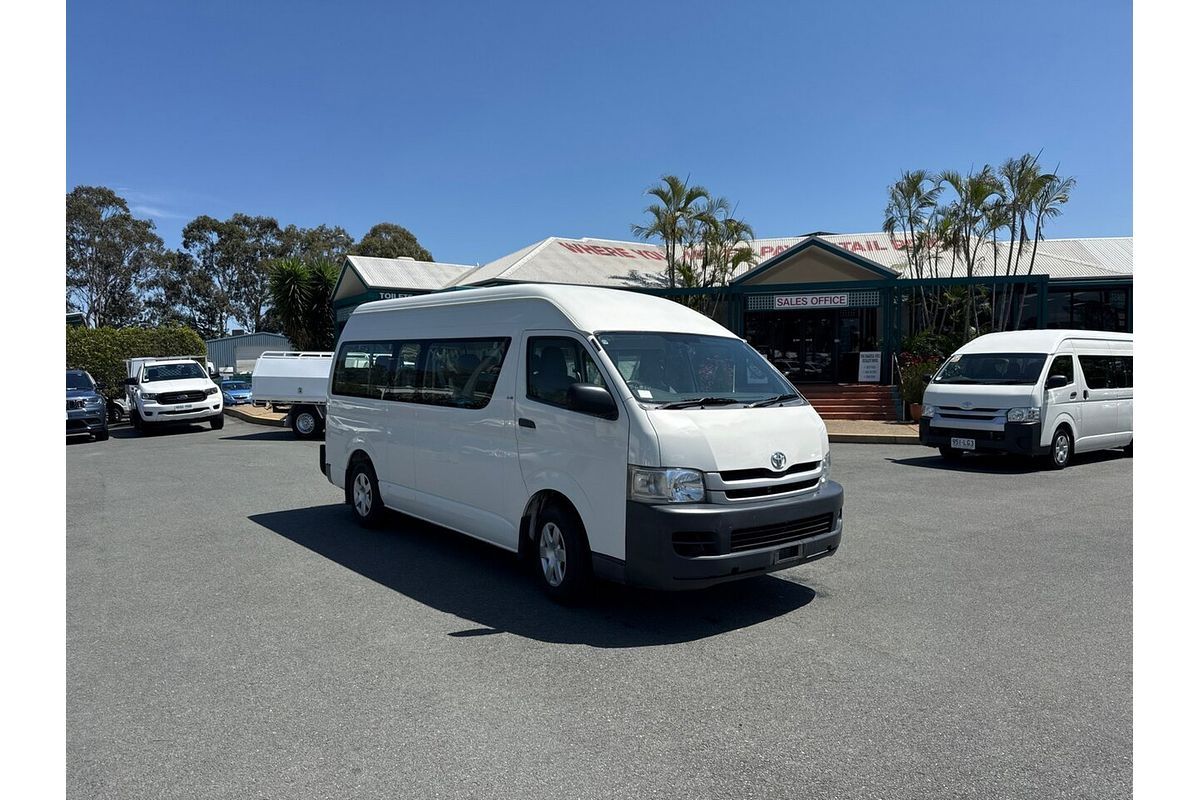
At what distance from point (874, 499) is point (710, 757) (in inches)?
273

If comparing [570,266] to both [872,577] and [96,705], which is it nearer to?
[872,577]

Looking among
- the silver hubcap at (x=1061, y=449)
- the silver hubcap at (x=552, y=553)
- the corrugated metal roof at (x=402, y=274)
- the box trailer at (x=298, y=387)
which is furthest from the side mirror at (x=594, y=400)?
the corrugated metal roof at (x=402, y=274)

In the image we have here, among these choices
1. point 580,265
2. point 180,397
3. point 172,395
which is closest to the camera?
point 172,395

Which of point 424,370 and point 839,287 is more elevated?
point 839,287

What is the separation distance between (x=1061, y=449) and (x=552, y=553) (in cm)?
994

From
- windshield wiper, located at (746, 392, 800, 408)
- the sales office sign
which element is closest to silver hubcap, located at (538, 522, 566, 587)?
windshield wiper, located at (746, 392, 800, 408)

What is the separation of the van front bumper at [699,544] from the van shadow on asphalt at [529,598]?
35 cm

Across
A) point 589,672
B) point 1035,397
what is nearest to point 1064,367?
point 1035,397

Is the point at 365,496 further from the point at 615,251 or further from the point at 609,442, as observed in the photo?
the point at 615,251

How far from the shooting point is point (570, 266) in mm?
29234

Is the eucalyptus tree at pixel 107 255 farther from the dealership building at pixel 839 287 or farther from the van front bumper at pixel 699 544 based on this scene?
the van front bumper at pixel 699 544

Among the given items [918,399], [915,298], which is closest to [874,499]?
[918,399]

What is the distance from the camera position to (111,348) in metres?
30.5

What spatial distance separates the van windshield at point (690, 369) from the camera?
574 centimetres
